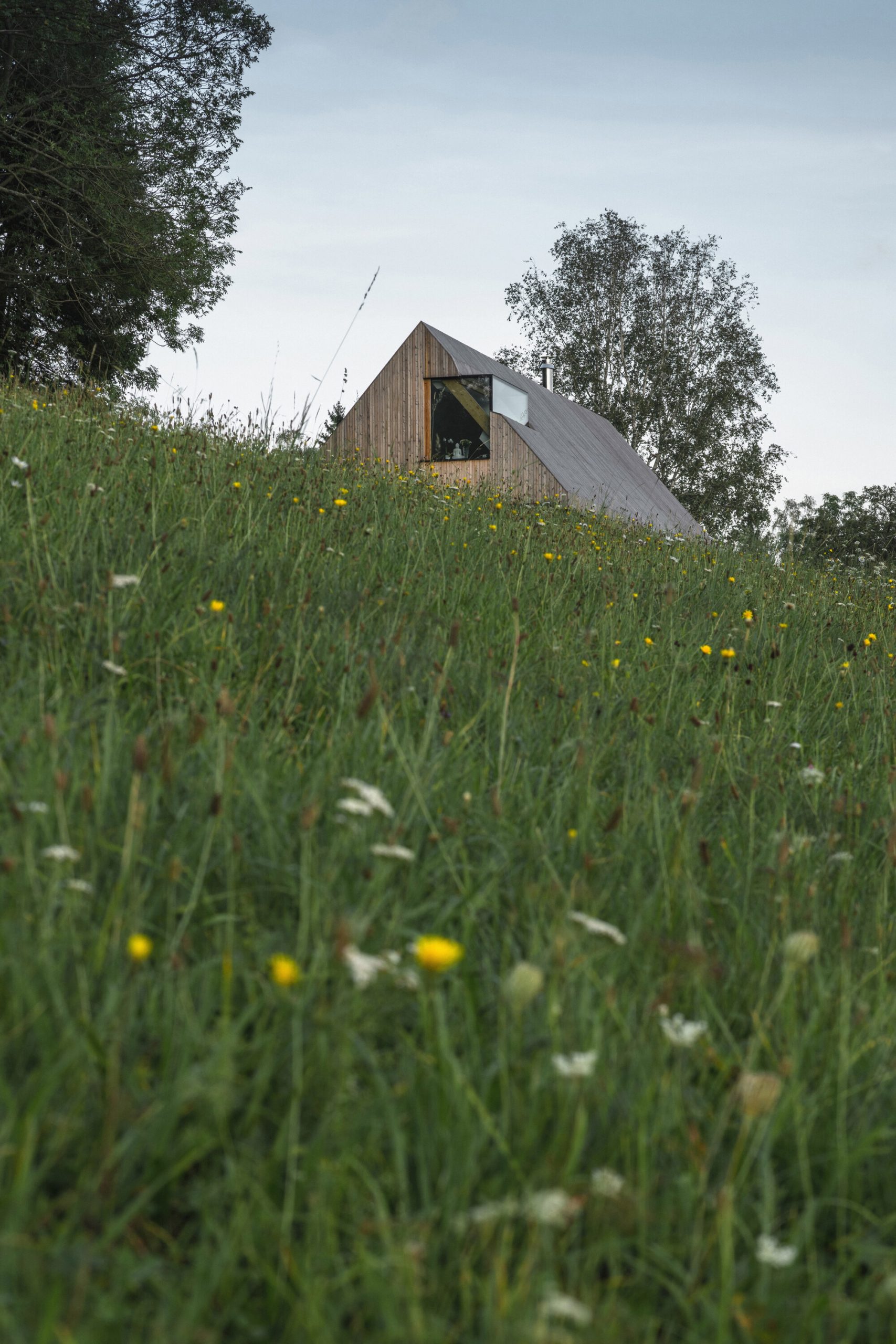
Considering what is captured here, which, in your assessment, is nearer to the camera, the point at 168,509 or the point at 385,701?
A: the point at 385,701

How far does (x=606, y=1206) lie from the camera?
1222 millimetres

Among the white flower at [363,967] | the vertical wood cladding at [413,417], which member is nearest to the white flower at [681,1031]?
the white flower at [363,967]

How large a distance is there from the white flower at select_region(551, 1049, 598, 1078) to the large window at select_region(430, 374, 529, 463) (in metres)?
23.4

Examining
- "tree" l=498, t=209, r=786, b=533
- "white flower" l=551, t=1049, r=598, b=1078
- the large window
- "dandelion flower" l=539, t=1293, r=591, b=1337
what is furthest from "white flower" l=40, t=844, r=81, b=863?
"tree" l=498, t=209, r=786, b=533

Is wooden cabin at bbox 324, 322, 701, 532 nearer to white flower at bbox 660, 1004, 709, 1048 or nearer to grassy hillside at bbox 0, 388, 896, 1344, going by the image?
grassy hillside at bbox 0, 388, 896, 1344

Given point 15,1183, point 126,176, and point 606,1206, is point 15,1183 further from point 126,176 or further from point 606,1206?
point 126,176

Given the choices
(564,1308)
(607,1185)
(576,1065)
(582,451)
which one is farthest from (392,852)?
(582,451)

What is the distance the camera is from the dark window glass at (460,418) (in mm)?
24250

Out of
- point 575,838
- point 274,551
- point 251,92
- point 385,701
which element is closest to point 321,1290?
point 575,838

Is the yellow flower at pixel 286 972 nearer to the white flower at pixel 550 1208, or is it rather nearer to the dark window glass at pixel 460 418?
the white flower at pixel 550 1208

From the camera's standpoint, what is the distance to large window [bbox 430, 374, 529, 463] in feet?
79.5

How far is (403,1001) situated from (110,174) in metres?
21.0

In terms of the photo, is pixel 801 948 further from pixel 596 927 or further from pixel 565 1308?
pixel 565 1308

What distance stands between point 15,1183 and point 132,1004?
30 centimetres
